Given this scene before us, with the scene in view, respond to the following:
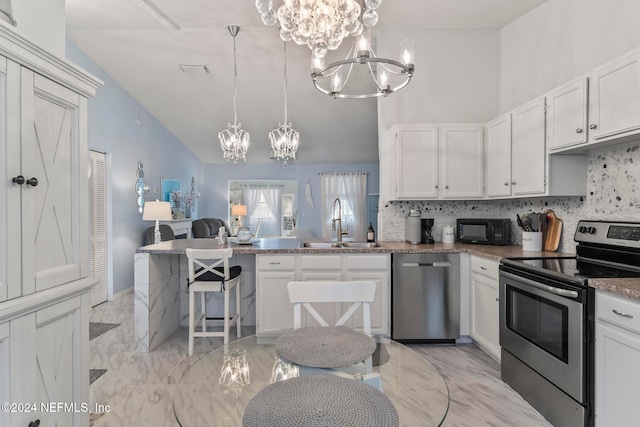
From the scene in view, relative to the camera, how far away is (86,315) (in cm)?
147

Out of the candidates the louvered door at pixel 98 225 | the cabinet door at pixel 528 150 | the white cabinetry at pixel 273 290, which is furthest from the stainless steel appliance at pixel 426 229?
the louvered door at pixel 98 225

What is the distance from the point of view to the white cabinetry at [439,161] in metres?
3.34

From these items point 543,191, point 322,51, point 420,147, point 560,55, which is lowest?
point 543,191

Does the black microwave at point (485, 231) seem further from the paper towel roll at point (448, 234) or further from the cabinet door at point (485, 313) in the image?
the cabinet door at point (485, 313)

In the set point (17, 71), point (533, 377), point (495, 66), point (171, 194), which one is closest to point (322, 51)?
point (17, 71)

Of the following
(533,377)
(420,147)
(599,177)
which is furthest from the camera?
(420,147)

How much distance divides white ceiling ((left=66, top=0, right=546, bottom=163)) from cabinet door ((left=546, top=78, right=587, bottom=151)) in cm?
127

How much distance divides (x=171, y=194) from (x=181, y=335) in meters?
3.97

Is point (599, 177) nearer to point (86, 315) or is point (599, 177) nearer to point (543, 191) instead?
point (543, 191)

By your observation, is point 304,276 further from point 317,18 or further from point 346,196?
point 346,196

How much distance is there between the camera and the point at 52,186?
1.28 metres

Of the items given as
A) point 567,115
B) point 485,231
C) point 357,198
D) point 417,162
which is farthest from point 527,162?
point 357,198

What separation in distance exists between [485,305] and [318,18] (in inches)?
96.5

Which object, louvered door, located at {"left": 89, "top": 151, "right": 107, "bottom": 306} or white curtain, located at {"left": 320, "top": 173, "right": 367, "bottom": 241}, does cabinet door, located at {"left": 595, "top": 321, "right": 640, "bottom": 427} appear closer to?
louvered door, located at {"left": 89, "top": 151, "right": 107, "bottom": 306}
